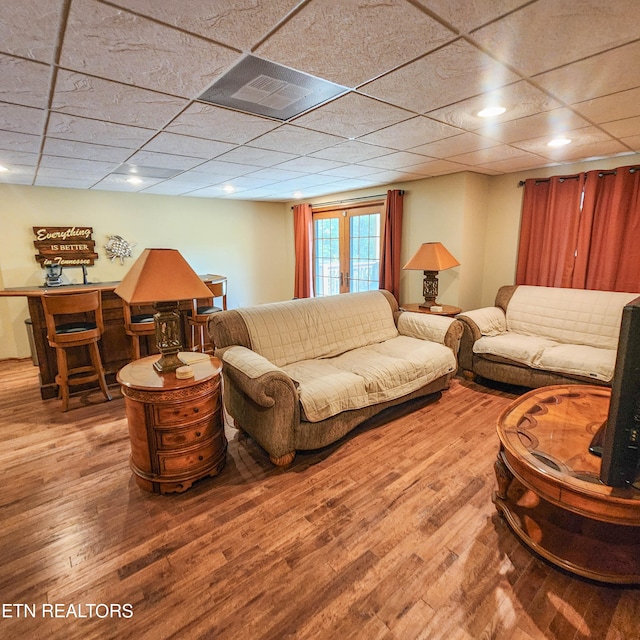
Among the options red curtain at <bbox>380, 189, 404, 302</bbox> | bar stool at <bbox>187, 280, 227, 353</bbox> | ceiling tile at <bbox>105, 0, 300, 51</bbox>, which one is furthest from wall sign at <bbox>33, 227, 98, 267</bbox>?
ceiling tile at <bbox>105, 0, 300, 51</bbox>

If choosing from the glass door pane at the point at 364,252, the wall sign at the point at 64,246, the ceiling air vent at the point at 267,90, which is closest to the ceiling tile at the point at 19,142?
the ceiling air vent at the point at 267,90

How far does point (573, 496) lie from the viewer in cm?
149

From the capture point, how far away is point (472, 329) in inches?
148

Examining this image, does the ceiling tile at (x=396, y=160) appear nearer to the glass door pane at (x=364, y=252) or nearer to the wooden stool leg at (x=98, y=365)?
the glass door pane at (x=364, y=252)

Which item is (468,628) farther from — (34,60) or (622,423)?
(34,60)

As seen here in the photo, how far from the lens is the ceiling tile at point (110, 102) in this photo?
1695 millimetres

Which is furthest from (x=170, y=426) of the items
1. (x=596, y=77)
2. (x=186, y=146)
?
(x=596, y=77)

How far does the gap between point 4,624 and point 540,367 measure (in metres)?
3.88

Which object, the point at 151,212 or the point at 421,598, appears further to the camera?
the point at 151,212

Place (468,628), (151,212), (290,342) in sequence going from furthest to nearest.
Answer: (151,212), (290,342), (468,628)

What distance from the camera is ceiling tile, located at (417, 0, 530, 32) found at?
3.84ft

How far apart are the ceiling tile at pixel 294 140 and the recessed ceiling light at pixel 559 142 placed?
1.77m

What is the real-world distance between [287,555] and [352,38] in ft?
7.56

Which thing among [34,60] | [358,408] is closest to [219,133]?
[34,60]
